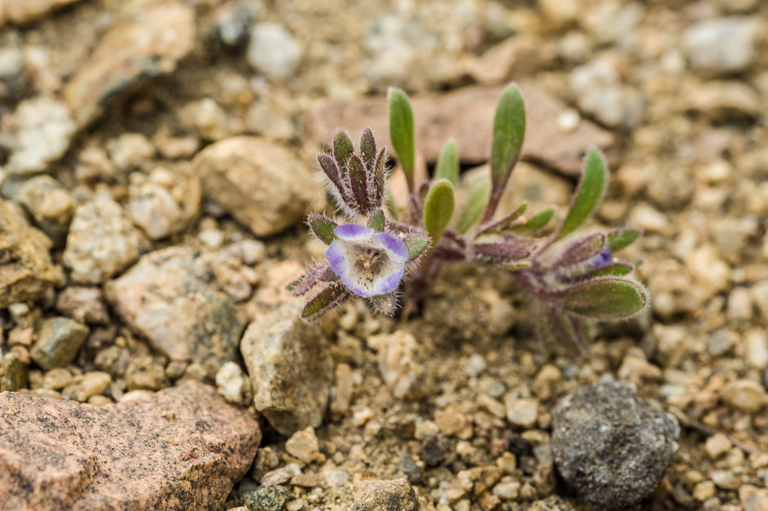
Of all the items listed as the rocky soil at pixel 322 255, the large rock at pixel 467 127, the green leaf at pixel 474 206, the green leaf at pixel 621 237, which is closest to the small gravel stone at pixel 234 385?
the rocky soil at pixel 322 255

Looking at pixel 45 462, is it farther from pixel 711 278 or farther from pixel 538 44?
pixel 538 44

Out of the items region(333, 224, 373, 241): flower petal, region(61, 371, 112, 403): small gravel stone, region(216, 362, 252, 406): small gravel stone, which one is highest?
region(333, 224, 373, 241): flower petal

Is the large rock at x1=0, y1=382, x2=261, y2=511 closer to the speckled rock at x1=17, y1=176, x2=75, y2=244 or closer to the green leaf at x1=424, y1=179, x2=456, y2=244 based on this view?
the speckled rock at x1=17, y1=176, x2=75, y2=244

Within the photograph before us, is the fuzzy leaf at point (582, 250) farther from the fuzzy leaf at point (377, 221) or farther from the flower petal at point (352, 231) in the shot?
the flower petal at point (352, 231)

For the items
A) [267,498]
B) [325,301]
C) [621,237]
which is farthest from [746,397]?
[267,498]

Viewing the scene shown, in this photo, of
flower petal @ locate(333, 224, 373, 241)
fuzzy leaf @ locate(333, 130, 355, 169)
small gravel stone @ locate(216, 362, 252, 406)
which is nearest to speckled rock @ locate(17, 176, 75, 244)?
small gravel stone @ locate(216, 362, 252, 406)

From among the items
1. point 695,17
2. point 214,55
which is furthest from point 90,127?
point 695,17
